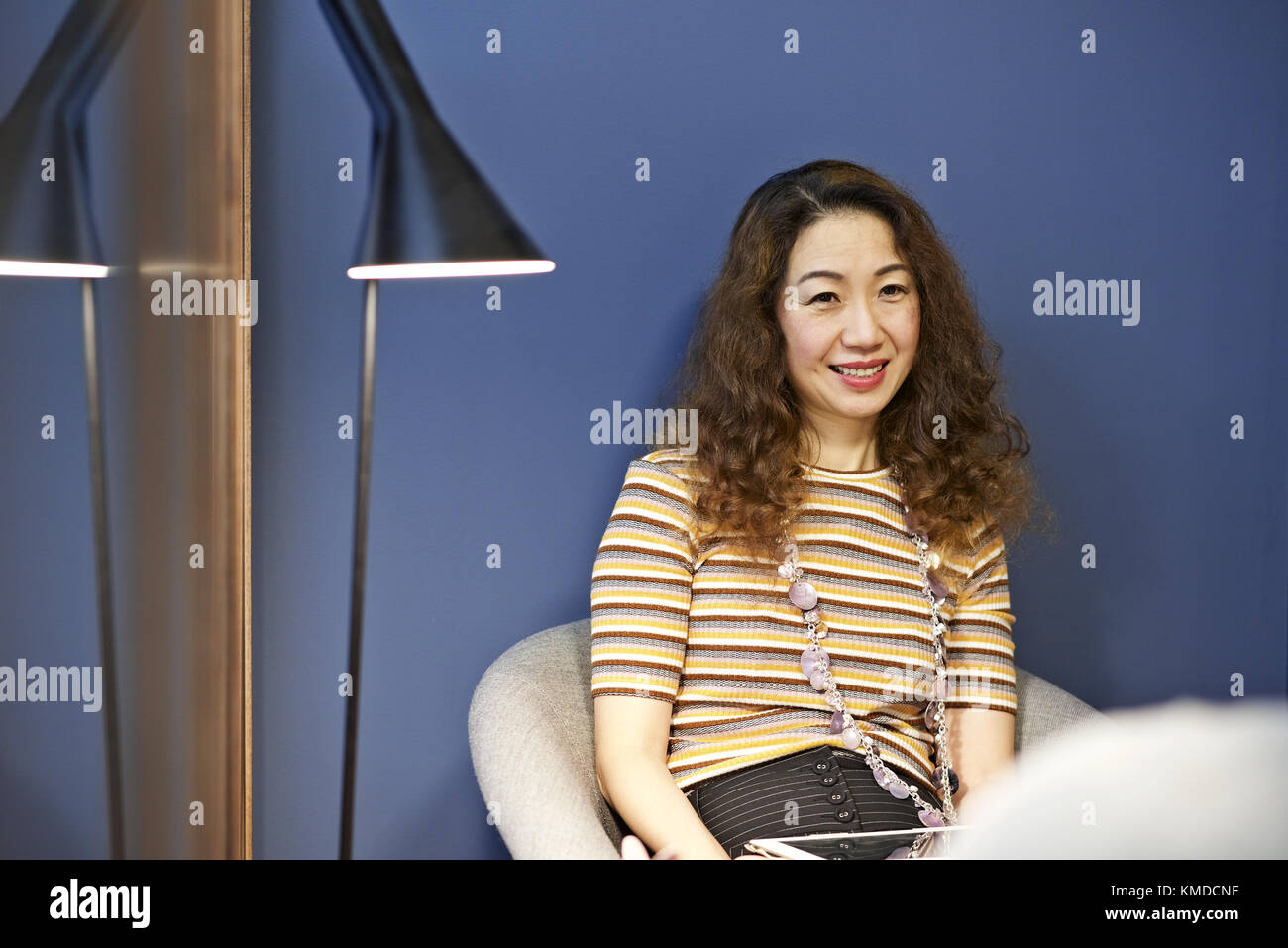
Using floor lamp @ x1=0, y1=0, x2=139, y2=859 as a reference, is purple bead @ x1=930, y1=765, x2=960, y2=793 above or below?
below

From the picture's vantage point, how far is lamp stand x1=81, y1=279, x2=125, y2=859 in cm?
Answer: 115

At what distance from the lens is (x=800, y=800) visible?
1204 mm

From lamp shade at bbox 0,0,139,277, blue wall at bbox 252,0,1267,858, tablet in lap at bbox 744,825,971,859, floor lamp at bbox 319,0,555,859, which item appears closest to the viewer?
lamp shade at bbox 0,0,139,277

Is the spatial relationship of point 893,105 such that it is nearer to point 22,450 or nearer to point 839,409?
point 839,409

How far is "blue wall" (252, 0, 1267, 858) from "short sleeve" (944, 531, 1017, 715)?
335mm

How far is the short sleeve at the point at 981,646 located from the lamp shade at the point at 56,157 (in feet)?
3.48

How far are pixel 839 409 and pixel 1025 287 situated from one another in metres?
0.47

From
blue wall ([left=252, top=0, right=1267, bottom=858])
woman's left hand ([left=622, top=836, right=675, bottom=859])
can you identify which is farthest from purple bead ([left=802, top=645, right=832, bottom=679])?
blue wall ([left=252, top=0, right=1267, bottom=858])

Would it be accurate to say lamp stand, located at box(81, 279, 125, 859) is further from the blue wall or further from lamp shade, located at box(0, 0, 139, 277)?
the blue wall

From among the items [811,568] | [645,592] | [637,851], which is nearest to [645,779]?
[637,851]

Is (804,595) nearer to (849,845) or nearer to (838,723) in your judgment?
(838,723)

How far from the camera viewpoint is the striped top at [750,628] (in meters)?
1.23

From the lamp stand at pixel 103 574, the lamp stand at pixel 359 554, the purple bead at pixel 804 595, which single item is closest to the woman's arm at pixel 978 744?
the purple bead at pixel 804 595

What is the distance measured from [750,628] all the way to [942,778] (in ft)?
0.97
